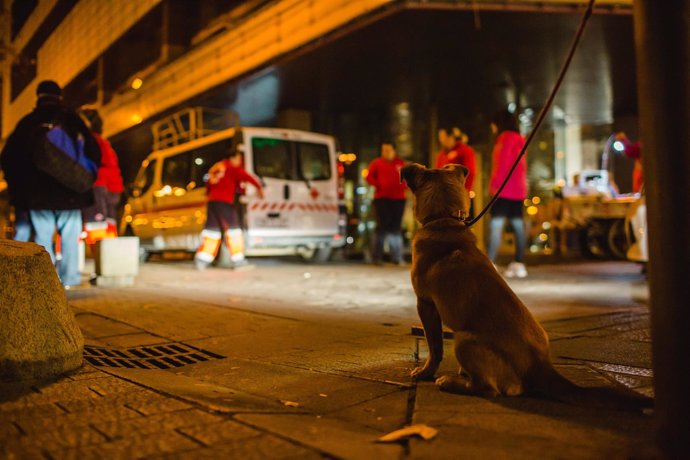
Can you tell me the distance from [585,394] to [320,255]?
9.69 meters

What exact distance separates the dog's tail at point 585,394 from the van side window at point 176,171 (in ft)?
32.1

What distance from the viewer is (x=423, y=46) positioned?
10945mm

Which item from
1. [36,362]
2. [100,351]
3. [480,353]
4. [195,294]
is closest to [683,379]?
[480,353]

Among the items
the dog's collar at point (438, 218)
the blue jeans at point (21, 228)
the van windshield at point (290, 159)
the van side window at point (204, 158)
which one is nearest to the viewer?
the dog's collar at point (438, 218)

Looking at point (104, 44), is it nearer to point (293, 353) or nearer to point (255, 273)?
point (255, 273)

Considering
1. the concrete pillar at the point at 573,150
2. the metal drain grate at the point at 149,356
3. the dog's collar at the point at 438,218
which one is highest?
the concrete pillar at the point at 573,150

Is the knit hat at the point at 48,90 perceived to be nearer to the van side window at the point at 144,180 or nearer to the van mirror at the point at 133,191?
the van side window at the point at 144,180

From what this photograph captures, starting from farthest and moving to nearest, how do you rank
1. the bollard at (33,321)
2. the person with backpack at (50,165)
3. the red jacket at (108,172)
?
the red jacket at (108,172)
the person with backpack at (50,165)
the bollard at (33,321)

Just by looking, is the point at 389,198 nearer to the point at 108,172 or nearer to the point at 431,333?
the point at 108,172

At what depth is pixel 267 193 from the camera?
10742 mm

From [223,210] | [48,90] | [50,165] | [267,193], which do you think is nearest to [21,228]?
[50,165]

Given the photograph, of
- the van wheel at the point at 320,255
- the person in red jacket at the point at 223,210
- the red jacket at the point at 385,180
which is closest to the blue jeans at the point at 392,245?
the red jacket at the point at 385,180

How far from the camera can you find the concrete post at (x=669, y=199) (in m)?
1.97

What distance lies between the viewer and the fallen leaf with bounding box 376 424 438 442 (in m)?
2.37
